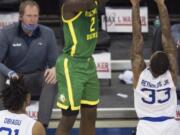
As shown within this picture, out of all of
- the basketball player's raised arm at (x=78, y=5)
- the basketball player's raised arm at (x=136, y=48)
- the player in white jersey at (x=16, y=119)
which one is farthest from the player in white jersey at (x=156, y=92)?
A: the player in white jersey at (x=16, y=119)

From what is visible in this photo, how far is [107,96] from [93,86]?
1.55 metres

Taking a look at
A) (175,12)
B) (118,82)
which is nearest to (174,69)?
(118,82)

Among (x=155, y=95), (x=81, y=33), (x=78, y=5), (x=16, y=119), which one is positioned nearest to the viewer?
(x=16, y=119)

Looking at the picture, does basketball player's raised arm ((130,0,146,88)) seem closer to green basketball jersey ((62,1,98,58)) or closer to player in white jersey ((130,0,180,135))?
player in white jersey ((130,0,180,135))

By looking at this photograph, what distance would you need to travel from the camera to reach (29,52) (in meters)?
6.26

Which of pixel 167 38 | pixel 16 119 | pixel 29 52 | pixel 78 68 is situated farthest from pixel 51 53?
pixel 16 119

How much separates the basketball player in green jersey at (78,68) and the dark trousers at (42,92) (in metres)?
0.52

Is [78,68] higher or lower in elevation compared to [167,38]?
lower

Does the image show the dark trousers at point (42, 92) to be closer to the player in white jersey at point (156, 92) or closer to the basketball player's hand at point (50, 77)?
the basketball player's hand at point (50, 77)

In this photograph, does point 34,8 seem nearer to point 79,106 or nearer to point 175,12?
→ point 79,106

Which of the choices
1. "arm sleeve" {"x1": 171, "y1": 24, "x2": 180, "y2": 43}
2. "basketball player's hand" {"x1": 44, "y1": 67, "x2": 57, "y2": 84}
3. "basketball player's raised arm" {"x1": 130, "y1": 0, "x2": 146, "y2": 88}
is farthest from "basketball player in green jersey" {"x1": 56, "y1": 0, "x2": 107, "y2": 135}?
"arm sleeve" {"x1": 171, "y1": 24, "x2": 180, "y2": 43}

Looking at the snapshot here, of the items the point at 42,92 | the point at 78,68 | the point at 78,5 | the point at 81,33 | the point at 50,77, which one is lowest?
the point at 42,92

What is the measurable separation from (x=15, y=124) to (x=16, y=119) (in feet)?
0.11

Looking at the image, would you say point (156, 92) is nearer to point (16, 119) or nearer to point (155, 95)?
point (155, 95)
